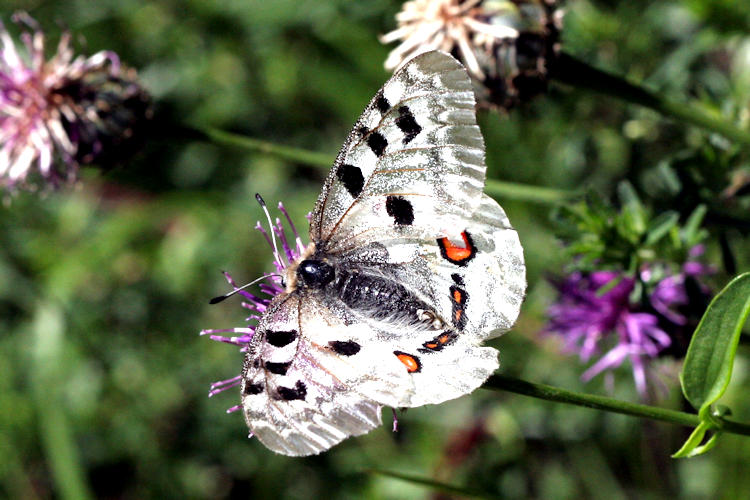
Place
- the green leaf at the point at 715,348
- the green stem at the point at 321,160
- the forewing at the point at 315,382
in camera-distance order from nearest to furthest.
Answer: the green leaf at the point at 715,348
the forewing at the point at 315,382
the green stem at the point at 321,160

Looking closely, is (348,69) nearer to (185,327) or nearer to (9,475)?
(185,327)

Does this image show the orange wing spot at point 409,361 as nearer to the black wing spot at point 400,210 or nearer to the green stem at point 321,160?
the black wing spot at point 400,210

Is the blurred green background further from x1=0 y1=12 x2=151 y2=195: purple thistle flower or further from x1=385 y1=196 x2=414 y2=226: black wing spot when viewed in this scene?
x1=385 y1=196 x2=414 y2=226: black wing spot

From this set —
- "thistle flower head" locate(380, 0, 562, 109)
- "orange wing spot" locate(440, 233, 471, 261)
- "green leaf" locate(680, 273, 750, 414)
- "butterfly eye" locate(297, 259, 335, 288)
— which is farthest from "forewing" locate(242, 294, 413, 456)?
"thistle flower head" locate(380, 0, 562, 109)

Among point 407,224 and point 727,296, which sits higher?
point 727,296

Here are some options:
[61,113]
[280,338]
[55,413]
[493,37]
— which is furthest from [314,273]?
[55,413]

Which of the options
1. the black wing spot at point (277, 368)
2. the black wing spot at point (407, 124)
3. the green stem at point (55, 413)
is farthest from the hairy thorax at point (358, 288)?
the green stem at point (55, 413)

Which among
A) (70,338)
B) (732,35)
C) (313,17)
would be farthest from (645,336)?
(70,338)

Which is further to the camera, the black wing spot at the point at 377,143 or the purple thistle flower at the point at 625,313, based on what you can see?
the purple thistle flower at the point at 625,313
